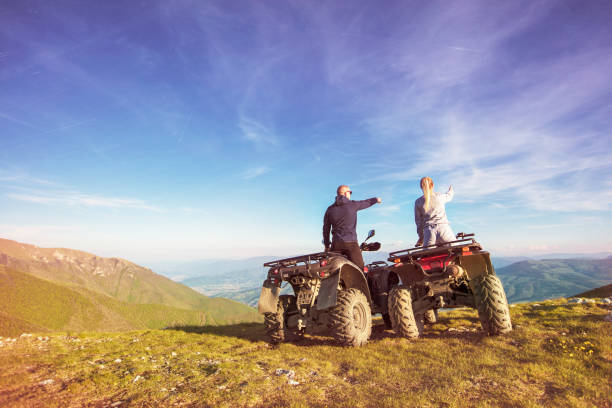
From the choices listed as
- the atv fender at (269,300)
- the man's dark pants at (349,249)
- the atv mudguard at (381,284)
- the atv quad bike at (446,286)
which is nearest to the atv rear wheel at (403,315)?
the atv quad bike at (446,286)

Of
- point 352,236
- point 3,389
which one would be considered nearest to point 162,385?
point 3,389

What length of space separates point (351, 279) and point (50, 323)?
7990 inches

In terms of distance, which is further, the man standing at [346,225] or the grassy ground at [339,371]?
the man standing at [346,225]

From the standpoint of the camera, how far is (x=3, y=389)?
4695mm

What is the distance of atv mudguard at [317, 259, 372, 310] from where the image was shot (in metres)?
6.63

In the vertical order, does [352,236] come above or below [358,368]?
above

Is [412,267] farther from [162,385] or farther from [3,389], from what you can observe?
[3,389]

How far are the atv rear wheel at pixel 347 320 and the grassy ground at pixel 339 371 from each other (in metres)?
0.24

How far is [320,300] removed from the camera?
6.72 meters

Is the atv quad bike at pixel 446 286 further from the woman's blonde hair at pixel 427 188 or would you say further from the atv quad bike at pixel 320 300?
the woman's blonde hair at pixel 427 188

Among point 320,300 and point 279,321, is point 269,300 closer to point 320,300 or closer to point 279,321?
point 279,321

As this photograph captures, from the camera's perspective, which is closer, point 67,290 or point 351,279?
point 351,279

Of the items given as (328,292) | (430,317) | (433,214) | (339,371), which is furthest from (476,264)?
(339,371)

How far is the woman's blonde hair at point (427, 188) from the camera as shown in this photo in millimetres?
7871
